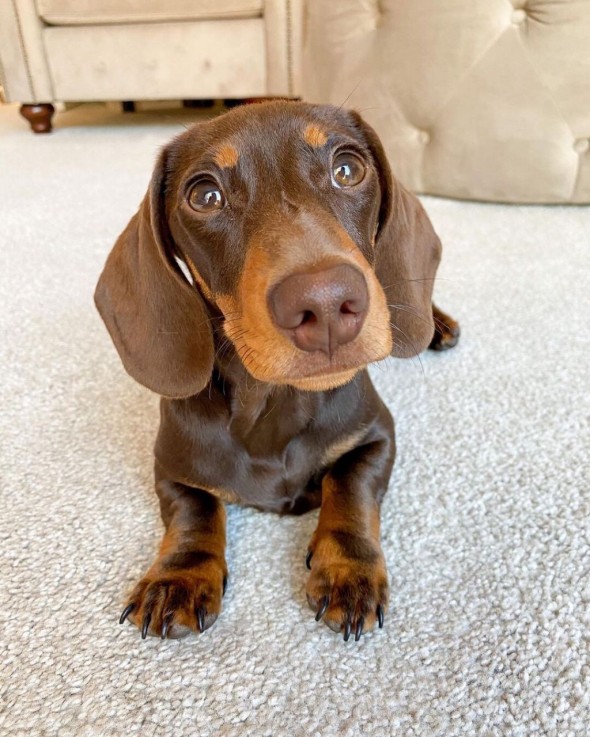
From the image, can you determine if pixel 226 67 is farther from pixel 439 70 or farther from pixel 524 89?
pixel 524 89

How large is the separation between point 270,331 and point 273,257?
0.39 feet

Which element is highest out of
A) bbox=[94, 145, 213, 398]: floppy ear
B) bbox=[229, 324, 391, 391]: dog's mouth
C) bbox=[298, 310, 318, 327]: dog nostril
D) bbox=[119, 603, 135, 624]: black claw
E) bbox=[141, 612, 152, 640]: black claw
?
bbox=[298, 310, 318, 327]: dog nostril

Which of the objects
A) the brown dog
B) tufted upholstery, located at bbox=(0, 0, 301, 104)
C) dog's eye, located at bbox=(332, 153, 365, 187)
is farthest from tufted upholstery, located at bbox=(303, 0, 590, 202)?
dog's eye, located at bbox=(332, 153, 365, 187)

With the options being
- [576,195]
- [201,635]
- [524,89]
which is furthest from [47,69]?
[201,635]

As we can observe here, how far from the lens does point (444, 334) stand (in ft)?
6.70

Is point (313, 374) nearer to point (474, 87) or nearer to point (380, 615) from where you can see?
point (380, 615)

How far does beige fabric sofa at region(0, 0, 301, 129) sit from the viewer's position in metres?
4.42

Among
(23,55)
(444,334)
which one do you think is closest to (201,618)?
(444,334)

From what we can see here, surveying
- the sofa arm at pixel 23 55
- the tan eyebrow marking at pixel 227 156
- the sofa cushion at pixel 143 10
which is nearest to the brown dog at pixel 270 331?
the tan eyebrow marking at pixel 227 156

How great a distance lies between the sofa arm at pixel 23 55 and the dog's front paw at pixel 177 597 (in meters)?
4.48

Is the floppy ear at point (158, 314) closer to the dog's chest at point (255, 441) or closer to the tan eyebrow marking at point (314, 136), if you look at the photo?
the dog's chest at point (255, 441)

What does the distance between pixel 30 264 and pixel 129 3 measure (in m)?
2.57

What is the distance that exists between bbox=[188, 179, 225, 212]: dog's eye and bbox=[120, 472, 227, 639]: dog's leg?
569mm

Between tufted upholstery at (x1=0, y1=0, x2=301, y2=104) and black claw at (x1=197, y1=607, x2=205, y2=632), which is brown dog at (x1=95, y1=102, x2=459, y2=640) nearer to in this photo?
black claw at (x1=197, y1=607, x2=205, y2=632)
